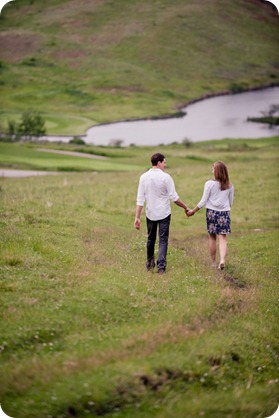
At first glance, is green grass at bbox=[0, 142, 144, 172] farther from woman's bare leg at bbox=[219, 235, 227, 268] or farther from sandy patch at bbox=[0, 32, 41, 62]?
woman's bare leg at bbox=[219, 235, 227, 268]

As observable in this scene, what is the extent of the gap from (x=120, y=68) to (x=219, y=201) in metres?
69.2

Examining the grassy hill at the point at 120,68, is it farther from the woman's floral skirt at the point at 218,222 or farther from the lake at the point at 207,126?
the woman's floral skirt at the point at 218,222

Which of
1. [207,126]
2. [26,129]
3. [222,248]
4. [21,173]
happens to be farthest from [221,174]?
[207,126]

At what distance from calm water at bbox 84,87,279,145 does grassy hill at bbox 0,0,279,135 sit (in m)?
3.77

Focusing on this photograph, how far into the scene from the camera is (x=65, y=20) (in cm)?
2439

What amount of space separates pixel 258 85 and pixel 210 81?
697 cm

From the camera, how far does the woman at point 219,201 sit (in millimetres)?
14328

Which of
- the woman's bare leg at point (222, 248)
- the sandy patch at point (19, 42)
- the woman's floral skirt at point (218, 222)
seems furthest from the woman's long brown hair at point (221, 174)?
the sandy patch at point (19, 42)

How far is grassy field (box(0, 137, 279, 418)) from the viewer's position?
756 centimetres

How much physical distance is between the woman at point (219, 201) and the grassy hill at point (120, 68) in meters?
8.82

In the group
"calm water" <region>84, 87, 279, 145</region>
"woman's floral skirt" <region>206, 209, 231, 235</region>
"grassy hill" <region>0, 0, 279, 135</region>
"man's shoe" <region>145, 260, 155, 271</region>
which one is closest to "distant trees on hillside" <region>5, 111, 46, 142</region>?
"grassy hill" <region>0, 0, 279, 135</region>

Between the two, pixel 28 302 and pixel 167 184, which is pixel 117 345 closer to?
pixel 28 302

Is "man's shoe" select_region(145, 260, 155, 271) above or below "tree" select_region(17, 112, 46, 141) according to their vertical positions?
below

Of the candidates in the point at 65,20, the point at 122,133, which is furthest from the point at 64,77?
the point at 65,20
